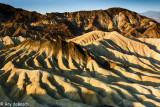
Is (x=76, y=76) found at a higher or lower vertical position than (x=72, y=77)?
higher

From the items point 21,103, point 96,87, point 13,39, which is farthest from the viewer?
point 13,39

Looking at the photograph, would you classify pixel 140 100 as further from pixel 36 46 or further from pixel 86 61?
pixel 36 46

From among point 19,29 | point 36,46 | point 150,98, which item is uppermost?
point 19,29

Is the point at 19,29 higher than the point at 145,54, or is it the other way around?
the point at 19,29

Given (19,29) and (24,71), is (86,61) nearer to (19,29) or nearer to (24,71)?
(24,71)

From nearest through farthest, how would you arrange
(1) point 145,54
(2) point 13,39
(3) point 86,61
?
(3) point 86,61 → (1) point 145,54 → (2) point 13,39

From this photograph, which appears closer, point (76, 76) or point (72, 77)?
point (72, 77)

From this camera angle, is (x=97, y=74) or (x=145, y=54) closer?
(x=97, y=74)

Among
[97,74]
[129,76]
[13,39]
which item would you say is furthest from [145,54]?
[13,39]
